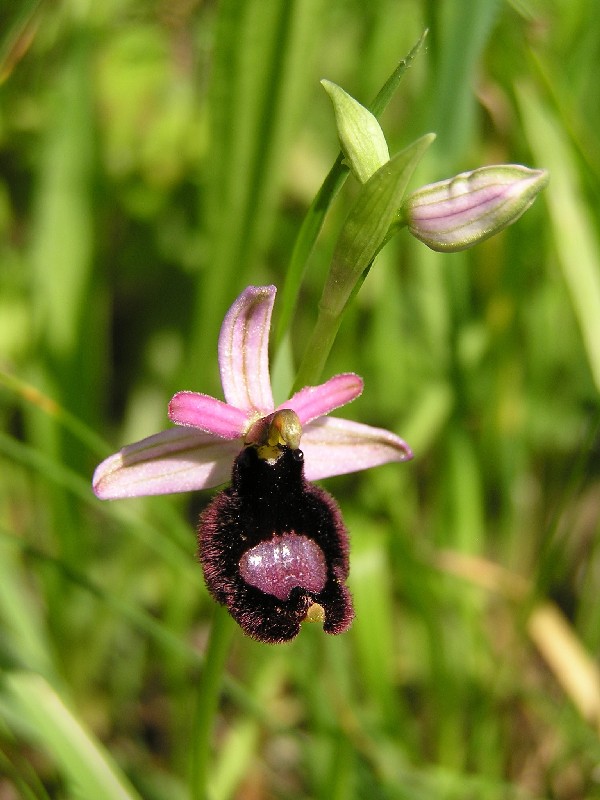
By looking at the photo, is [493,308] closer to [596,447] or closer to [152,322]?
[596,447]

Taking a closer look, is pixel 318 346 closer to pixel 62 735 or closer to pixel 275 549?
pixel 275 549

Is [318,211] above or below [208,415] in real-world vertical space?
above

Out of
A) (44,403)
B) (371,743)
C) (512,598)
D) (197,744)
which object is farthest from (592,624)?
(44,403)

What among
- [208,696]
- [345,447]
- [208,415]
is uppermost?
[208,415]

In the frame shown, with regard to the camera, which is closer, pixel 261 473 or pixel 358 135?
pixel 358 135

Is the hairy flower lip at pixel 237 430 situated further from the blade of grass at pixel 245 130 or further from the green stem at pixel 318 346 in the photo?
the blade of grass at pixel 245 130

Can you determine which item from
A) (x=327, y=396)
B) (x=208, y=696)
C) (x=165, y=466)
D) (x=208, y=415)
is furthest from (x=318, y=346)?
(x=208, y=696)
